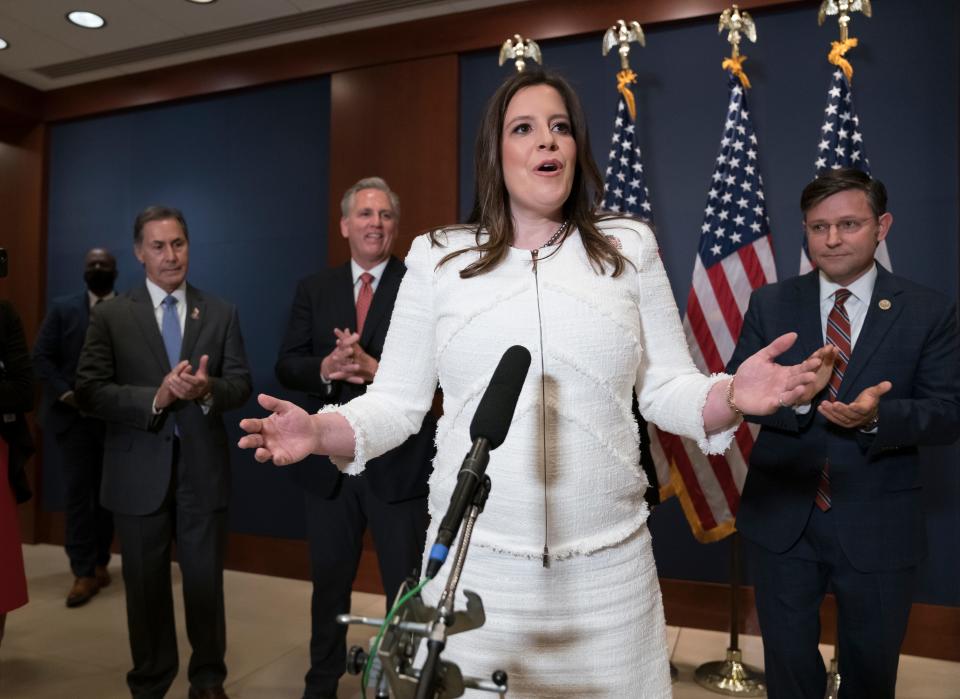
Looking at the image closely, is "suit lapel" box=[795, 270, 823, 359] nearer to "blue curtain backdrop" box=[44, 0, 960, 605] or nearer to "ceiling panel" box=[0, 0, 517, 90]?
"blue curtain backdrop" box=[44, 0, 960, 605]

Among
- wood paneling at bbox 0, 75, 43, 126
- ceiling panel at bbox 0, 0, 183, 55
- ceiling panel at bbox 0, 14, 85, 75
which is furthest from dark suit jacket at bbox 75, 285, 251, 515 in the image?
wood paneling at bbox 0, 75, 43, 126

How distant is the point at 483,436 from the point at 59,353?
14.1 feet

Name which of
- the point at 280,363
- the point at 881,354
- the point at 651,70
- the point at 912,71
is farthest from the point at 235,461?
the point at 912,71

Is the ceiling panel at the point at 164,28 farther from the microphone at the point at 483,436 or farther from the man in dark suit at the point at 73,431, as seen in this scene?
the microphone at the point at 483,436

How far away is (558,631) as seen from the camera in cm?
109

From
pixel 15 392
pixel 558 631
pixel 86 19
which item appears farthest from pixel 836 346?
pixel 86 19

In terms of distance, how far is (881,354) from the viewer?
2.08m

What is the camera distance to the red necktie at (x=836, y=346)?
2.08 meters

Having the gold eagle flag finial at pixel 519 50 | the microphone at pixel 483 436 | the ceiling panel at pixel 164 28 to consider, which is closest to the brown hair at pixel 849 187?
the gold eagle flag finial at pixel 519 50

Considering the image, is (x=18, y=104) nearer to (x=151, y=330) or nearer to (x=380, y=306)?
(x=151, y=330)

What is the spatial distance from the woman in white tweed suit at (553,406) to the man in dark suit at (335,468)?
125 cm

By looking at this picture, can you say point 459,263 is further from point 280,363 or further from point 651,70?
point 651,70

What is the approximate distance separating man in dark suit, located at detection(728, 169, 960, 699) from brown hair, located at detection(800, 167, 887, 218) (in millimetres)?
26

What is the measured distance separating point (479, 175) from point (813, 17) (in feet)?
9.68
